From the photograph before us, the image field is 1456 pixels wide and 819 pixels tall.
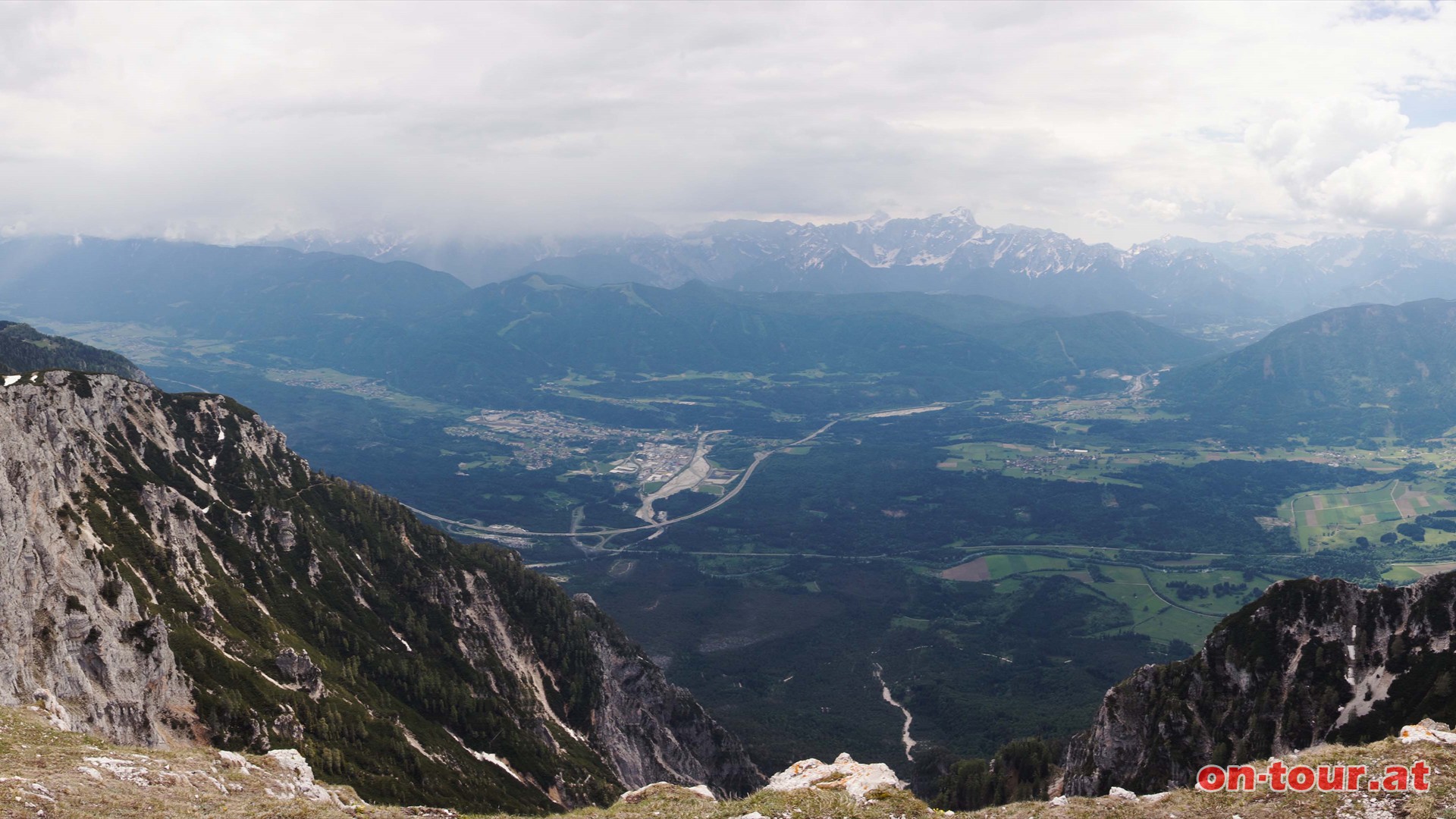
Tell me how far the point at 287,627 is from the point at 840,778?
85341 millimetres

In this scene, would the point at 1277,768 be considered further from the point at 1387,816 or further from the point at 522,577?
the point at 522,577

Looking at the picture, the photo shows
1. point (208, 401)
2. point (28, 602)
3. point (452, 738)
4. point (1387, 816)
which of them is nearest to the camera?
point (1387, 816)

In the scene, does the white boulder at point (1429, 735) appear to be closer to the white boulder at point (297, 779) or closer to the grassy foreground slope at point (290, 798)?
the grassy foreground slope at point (290, 798)

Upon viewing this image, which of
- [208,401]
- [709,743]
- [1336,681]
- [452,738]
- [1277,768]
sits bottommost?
[709,743]

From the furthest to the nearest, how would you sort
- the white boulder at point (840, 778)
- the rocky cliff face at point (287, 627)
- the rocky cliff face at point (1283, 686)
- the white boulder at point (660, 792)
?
the rocky cliff face at point (1283, 686) < the rocky cliff face at point (287, 627) < the white boulder at point (660, 792) < the white boulder at point (840, 778)

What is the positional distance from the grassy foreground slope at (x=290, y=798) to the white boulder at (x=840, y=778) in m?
2.44

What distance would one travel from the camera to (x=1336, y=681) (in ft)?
303

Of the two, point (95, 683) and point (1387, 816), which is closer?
point (1387, 816)

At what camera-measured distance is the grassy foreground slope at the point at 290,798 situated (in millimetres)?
38594

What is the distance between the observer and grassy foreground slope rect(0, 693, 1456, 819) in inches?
1519

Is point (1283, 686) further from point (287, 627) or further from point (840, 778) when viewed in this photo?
point (287, 627)

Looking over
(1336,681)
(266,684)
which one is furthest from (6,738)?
(1336,681)

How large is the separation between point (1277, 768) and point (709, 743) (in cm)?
13531

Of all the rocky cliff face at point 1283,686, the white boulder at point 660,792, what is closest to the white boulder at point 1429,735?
the rocky cliff face at point 1283,686
